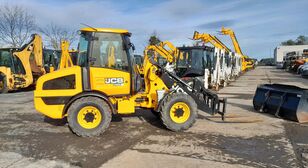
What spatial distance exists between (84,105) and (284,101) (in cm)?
525

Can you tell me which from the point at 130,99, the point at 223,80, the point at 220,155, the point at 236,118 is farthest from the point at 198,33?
the point at 220,155

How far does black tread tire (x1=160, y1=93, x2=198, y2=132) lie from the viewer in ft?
23.7

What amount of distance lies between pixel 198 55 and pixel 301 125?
28.6 ft

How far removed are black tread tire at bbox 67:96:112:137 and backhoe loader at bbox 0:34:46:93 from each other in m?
10.4

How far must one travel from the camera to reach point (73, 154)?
19.1 feet

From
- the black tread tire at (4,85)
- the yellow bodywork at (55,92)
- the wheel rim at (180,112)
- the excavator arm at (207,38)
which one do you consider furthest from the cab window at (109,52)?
the excavator arm at (207,38)

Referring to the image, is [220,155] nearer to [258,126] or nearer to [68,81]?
[258,126]

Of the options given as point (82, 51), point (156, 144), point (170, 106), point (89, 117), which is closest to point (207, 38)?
point (170, 106)

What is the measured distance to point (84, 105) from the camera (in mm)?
6891

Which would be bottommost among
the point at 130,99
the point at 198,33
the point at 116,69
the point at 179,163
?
the point at 179,163

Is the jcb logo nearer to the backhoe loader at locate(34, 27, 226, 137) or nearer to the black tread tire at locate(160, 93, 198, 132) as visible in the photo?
the backhoe loader at locate(34, 27, 226, 137)

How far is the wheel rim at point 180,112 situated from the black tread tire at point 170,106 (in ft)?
0.22

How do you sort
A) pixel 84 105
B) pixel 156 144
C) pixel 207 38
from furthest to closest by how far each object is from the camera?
pixel 207 38 → pixel 84 105 → pixel 156 144

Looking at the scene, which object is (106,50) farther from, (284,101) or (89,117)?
(284,101)
